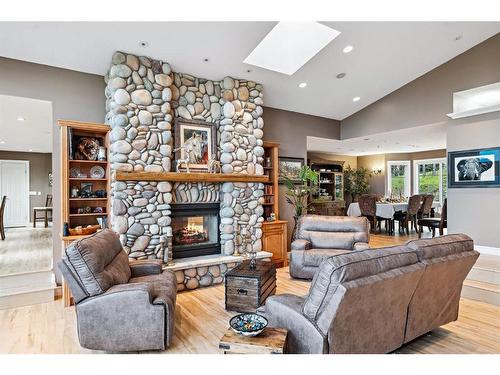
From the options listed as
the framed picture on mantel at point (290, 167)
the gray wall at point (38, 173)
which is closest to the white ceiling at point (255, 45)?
the framed picture on mantel at point (290, 167)

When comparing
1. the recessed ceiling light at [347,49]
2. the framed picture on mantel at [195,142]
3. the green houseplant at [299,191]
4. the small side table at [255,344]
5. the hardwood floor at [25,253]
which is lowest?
the hardwood floor at [25,253]

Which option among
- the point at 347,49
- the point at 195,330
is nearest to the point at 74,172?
the point at 195,330

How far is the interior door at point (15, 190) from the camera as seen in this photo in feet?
31.1

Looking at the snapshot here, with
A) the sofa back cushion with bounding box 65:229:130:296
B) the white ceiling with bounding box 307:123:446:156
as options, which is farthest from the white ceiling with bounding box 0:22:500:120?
the sofa back cushion with bounding box 65:229:130:296

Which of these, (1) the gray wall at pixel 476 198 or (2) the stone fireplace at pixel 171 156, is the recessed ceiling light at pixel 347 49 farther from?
(1) the gray wall at pixel 476 198

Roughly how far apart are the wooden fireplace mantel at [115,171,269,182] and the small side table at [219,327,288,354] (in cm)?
263

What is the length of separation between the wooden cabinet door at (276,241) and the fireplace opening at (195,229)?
35.9 inches

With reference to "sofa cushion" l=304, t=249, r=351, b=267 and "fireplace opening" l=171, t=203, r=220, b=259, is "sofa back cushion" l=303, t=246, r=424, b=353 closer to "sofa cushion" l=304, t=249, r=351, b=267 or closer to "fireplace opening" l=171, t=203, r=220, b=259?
"sofa cushion" l=304, t=249, r=351, b=267

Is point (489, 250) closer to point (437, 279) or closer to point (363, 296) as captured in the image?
point (437, 279)

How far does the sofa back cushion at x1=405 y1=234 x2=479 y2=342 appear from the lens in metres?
2.35
